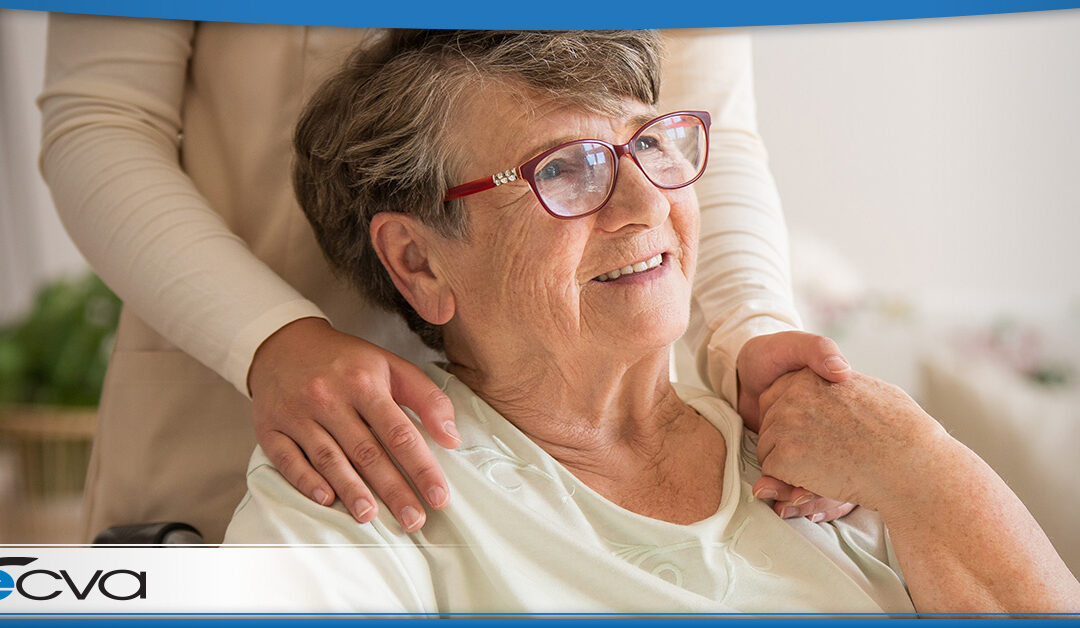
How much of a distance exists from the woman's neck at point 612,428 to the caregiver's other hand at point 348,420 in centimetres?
9

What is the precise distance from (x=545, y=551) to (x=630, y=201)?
34 cm

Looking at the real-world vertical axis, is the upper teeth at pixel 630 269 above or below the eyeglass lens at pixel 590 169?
below

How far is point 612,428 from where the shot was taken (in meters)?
1.04

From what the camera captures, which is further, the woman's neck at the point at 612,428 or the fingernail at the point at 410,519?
the woman's neck at the point at 612,428

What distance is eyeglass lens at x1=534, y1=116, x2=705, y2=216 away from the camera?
881mm

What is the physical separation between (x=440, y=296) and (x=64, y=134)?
1.36 ft

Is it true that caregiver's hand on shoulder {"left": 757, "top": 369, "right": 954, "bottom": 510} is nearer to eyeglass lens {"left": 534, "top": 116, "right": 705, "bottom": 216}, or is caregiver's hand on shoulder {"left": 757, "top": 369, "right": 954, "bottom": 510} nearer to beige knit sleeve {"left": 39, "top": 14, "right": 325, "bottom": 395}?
eyeglass lens {"left": 534, "top": 116, "right": 705, "bottom": 216}

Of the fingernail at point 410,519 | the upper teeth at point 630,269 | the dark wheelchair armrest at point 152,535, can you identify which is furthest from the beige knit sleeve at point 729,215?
the dark wheelchair armrest at point 152,535

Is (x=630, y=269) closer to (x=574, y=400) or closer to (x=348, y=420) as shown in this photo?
(x=574, y=400)

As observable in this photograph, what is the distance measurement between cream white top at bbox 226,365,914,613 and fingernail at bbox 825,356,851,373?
6.4 inches

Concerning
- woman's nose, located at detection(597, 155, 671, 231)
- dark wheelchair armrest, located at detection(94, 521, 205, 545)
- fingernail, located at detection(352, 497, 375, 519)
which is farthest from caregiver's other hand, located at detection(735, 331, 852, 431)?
dark wheelchair armrest, located at detection(94, 521, 205, 545)

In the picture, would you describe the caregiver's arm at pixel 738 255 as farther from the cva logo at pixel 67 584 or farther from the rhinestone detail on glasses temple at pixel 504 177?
the cva logo at pixel 67 584

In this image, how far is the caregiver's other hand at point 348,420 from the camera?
89 cm

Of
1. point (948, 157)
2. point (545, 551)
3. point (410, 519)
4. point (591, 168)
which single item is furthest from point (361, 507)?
point (948, 157)
